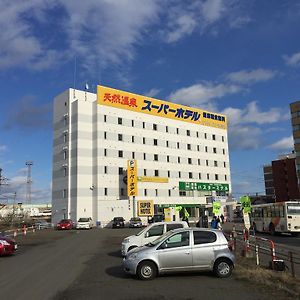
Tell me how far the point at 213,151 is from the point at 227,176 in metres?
6.42

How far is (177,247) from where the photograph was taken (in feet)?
42.9

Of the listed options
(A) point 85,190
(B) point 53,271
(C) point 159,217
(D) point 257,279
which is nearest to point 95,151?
(A) point 85,190

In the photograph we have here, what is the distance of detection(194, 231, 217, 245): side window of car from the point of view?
43.8 feet

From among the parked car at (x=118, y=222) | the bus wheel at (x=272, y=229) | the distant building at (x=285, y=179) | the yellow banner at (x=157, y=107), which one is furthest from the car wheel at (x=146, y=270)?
the distant building at (x=285, y=179)

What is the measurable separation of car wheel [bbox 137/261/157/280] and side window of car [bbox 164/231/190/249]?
2.57ft

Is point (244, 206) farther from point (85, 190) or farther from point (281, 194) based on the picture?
point (281, 194)

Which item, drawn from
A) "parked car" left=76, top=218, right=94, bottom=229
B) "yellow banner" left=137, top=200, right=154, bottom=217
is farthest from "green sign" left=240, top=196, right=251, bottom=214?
"yellow banner" left=137, top=200, right=154, bottom=217

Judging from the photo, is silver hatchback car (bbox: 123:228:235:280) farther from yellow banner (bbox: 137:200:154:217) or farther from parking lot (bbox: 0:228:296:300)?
yellow banner (bbox: 137:200:154:217)

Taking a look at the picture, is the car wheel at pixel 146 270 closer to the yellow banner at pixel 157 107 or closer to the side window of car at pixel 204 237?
the side window of car at pixel 204 237

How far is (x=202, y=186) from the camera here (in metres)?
81.4

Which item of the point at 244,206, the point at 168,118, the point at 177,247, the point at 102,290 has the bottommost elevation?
the point at 102,290

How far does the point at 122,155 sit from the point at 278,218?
3924 cm

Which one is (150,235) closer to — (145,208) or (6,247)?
(6,247)

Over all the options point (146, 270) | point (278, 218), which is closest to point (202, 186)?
point (278, 218)
